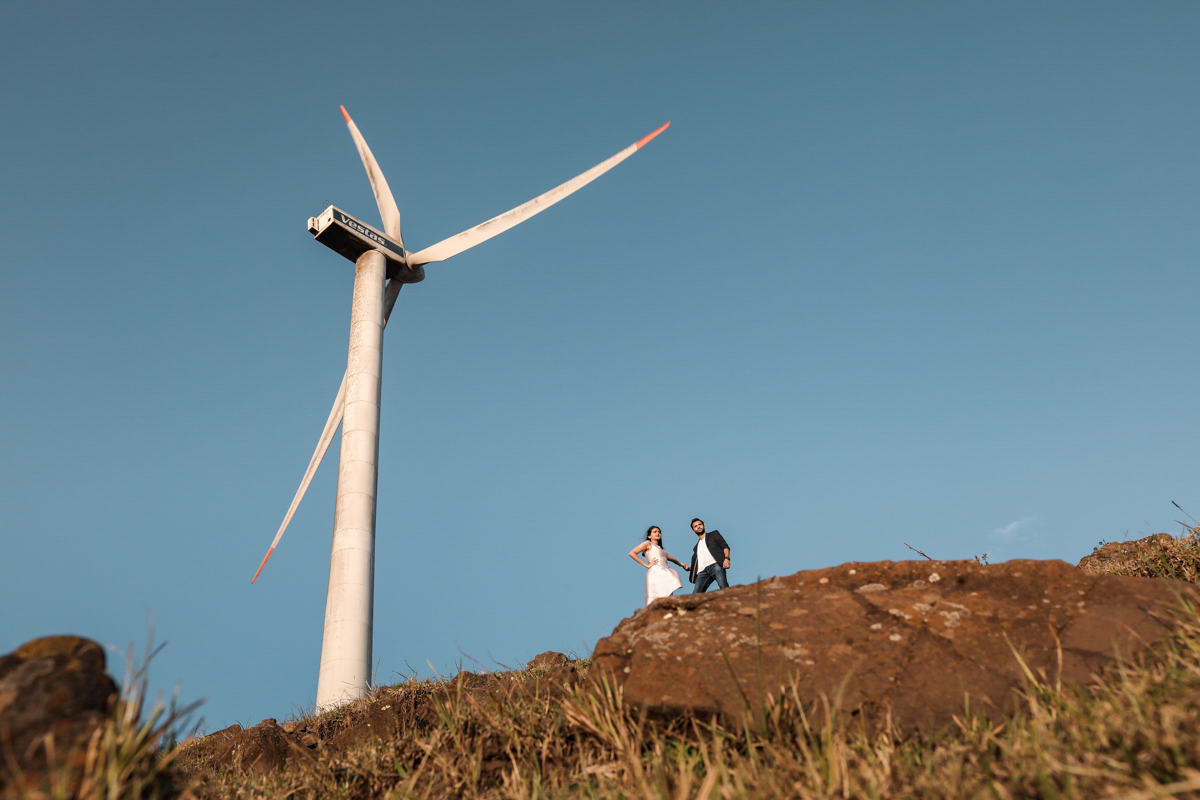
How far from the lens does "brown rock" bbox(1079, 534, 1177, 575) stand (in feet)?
26.6

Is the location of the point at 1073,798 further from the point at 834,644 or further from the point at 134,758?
the point at 134,758

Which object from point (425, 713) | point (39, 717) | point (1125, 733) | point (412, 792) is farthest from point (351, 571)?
point (1125, 733)

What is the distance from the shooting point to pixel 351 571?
18.2 metres

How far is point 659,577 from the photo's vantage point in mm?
13070

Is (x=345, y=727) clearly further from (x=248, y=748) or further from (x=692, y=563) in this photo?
(x=692, y=563)

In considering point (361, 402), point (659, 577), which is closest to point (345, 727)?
point (659, 577)

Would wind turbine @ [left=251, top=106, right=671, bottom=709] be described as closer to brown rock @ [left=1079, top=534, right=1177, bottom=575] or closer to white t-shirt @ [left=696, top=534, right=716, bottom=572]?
white t-shirt @ [left=696, top=534, right=716, bottom=572]

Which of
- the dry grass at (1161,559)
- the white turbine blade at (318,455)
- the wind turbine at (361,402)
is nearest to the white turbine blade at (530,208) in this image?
the wind turbine at (361,402)

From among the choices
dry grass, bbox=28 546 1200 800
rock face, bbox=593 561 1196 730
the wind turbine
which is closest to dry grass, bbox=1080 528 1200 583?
rock face, bbox=593 561 1196 730

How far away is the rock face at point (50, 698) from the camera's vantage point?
2.90 meters

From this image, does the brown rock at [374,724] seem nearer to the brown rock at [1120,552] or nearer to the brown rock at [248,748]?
the brown rock at [248,748]

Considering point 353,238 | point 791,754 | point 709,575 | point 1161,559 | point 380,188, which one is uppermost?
point 380,188

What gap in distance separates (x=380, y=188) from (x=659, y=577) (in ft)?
62.6

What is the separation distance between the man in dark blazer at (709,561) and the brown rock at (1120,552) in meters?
5.52
